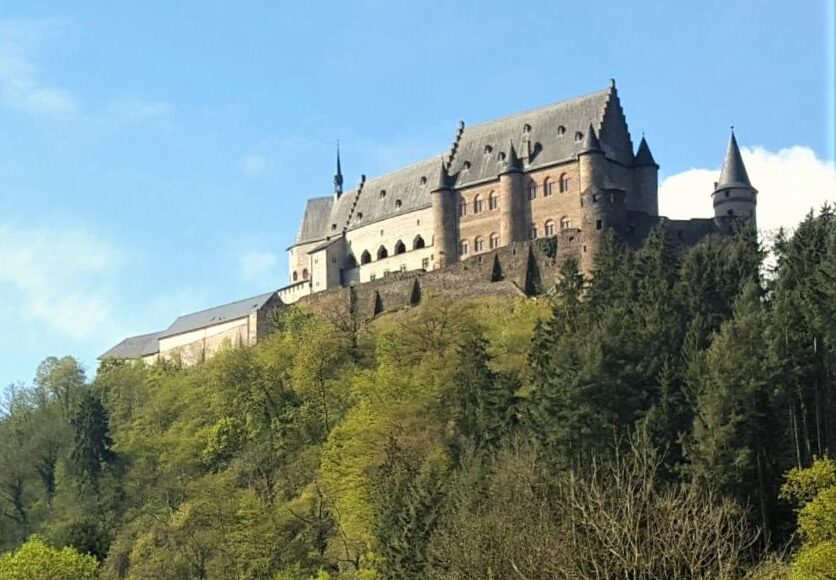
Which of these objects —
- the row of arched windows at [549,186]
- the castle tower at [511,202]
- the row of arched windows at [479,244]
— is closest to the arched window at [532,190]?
the row of arched windows at [549,186]

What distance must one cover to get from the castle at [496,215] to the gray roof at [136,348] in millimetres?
1913

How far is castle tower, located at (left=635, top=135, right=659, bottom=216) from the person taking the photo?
7694cm

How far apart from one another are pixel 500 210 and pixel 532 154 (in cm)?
357

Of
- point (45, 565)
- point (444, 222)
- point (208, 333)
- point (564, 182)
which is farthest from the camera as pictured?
point (208, 333)

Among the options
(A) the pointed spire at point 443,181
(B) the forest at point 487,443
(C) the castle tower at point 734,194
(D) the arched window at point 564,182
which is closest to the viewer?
(B) the forest at point 487,443

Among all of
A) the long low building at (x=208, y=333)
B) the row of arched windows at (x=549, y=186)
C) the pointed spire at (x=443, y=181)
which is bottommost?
the long low building at (x=208, y=333)

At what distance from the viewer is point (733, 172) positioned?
76188mm

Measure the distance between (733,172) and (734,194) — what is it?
1.24 m

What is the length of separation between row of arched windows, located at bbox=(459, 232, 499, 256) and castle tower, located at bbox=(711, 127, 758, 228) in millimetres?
11719

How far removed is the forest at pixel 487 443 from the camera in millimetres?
37906

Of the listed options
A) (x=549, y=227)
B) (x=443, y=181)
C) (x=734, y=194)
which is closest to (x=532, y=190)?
(x=549, y=227)

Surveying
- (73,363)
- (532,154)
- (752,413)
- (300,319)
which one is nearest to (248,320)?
(300,319)

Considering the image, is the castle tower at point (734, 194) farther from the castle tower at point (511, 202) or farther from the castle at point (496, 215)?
the castle tower at point (511, 202)

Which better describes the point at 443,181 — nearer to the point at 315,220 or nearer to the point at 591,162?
the point at 591,162
